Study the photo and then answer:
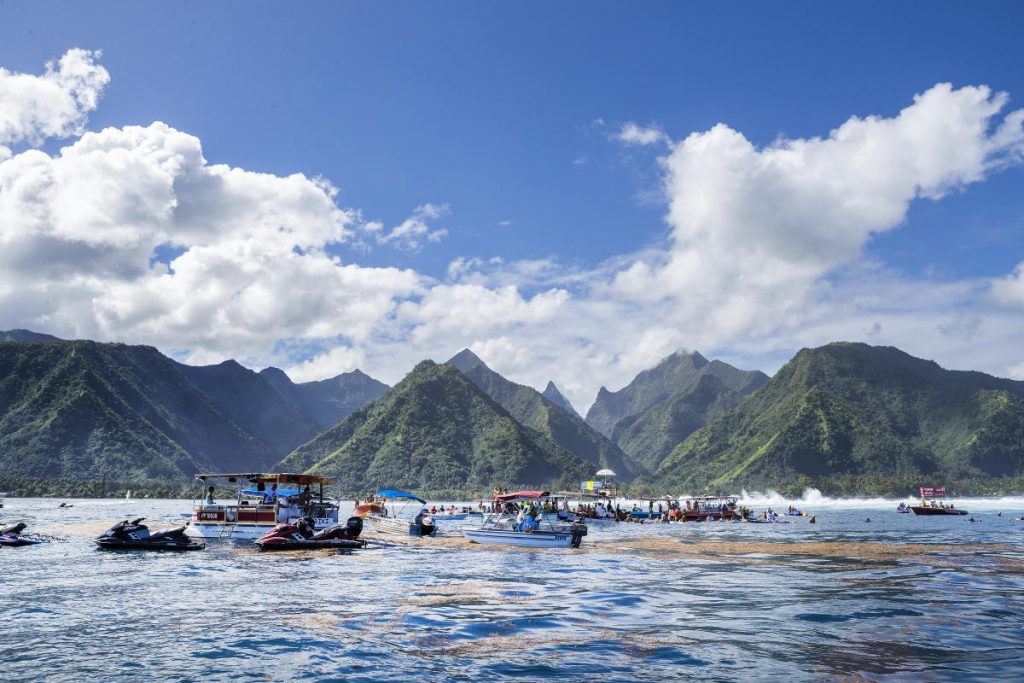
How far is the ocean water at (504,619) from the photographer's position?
14.3m

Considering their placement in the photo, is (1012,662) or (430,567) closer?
(1012,662)

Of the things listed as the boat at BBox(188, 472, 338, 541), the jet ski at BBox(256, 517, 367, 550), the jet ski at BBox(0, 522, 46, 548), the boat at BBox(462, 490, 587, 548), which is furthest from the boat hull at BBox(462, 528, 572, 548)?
the jet ski at BBox(0, 522, 46, 548)

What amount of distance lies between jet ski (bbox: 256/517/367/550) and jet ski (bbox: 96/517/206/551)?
171 inches

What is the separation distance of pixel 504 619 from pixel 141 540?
101ft

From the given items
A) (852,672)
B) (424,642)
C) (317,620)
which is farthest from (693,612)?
(317,620)

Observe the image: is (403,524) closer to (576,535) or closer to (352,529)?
(352,529)

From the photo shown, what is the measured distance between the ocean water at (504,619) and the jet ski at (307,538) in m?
3.34

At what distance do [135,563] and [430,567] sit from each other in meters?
15.3

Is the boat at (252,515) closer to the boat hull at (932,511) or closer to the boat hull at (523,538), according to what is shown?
the boat hull at (523,538)

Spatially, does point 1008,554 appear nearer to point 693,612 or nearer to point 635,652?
point 693,612

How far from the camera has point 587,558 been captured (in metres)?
39.5

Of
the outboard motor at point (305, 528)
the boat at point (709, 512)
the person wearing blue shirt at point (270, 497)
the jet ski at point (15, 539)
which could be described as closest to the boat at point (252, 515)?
the person wearing blue shirt at point (270, 497)

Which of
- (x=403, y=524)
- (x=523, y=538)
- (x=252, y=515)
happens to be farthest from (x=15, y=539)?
(x=523, y=538)

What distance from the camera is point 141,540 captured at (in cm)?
4041
